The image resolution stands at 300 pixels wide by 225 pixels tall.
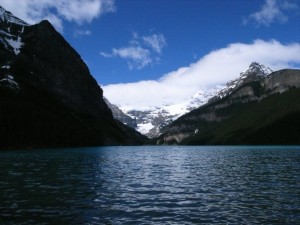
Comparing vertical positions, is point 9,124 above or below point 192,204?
above

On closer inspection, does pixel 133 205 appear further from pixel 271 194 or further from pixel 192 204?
pixel 271 194

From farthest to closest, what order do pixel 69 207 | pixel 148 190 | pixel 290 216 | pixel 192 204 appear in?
A: pixel 148 190 < pixel 192 204 < pixel 69 207 < pixel 290 216

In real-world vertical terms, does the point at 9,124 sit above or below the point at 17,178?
above

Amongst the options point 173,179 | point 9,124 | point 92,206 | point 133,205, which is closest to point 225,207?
point 133,205

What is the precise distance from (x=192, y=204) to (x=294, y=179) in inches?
950

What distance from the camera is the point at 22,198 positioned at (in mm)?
36125

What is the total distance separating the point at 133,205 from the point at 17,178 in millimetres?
25740

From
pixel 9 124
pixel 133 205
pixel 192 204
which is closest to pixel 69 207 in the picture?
pixel 133 205

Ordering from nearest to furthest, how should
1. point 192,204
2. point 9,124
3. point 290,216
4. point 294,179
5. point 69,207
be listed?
point 290,216 < point 69,207 < point 192,204 < point 294,179 < point 9,124

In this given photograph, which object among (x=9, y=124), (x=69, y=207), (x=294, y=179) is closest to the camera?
(x=69, y=207)

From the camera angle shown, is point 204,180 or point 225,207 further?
point 204,180

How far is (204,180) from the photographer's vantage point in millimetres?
52344

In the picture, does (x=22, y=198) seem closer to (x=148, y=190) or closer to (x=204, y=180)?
(x=148, y=190)

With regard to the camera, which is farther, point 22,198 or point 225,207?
point 22,198
